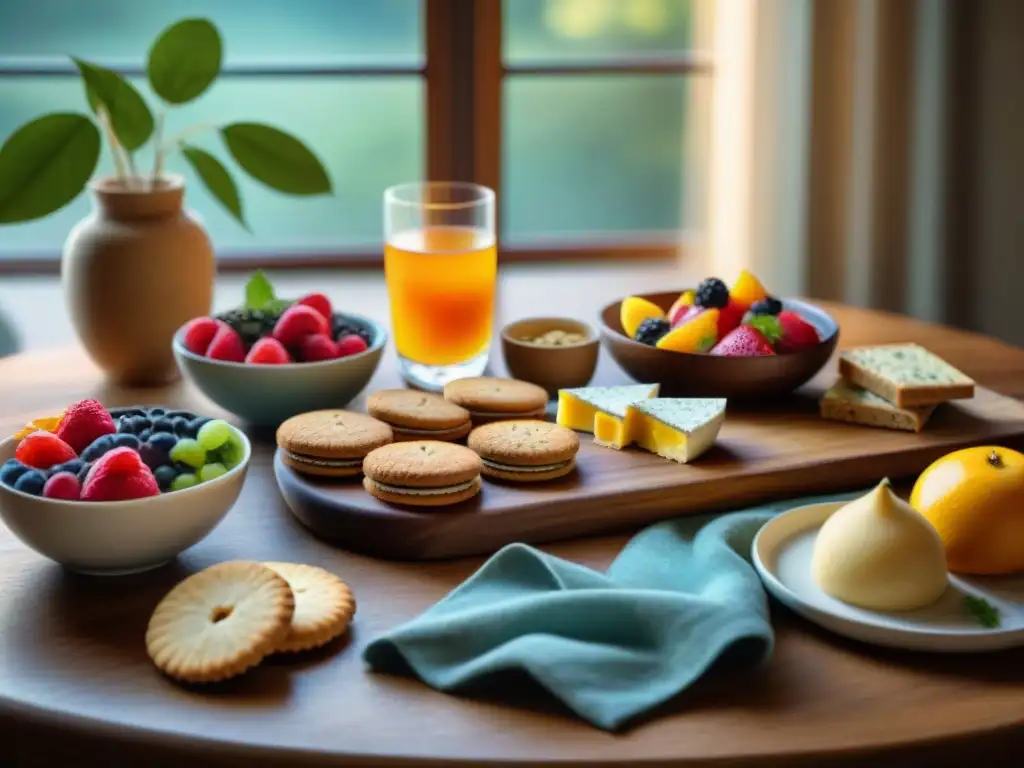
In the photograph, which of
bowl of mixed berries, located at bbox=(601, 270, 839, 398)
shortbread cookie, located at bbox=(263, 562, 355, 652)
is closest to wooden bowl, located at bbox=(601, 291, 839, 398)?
bowl of mixed berries, located at bbox=(601, 270, 839, 398)

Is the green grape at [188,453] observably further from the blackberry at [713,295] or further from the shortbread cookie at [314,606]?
the blackberry at [713,295]

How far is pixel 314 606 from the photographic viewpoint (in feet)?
3.63

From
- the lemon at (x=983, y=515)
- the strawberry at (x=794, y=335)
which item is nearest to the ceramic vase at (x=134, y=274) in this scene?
the strawberry at (x=794, y=335)

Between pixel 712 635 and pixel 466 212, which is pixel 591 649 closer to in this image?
pixel 712 635

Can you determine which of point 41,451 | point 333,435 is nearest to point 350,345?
point 333,435

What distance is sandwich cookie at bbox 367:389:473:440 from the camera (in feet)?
4.61

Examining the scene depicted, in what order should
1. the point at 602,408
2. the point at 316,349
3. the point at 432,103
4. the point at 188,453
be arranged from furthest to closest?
1. the point at 432,103
2. the point at 316,349
3. the point at 602,408
4. the point at 188,453

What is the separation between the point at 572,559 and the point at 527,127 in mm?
6411

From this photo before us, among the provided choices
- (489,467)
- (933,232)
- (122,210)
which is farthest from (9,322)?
(933,232)

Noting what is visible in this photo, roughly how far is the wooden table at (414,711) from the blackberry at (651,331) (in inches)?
22.2

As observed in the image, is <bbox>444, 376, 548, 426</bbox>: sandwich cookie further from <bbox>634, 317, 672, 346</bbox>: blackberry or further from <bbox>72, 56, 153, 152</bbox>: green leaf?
<bbox>72, 56, 153, 152</bbox>: green leaf

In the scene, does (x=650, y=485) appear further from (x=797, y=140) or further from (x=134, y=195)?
(x=797, y=140)

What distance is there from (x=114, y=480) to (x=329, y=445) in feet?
0.81

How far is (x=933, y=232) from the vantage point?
126 inches
